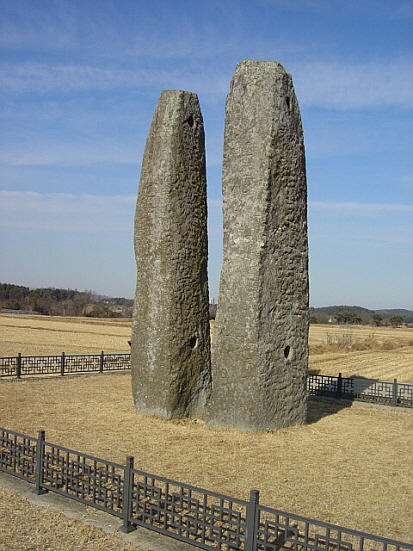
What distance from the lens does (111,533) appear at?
240 inches

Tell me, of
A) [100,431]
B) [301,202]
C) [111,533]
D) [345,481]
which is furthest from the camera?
[301,202]

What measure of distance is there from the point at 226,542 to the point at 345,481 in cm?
322

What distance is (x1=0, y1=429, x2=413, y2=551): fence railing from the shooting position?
5.34 meters

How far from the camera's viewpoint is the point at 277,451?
9.73 m

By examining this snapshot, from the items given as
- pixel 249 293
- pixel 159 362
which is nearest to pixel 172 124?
pixel 249 293

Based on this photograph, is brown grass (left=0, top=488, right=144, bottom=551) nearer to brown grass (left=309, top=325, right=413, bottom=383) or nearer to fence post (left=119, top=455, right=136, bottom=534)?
fence post (left=119, top=455, right=136, bottom=534)

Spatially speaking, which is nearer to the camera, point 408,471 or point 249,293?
point 408,471

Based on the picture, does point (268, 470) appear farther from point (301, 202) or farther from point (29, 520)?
point (301, 202)

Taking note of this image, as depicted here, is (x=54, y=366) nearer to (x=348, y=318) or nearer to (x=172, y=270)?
(x=172, y=270)

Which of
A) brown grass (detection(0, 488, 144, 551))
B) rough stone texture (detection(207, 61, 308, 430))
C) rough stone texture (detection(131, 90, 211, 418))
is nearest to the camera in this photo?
brown grass (detection(0, 488, 144, 551))

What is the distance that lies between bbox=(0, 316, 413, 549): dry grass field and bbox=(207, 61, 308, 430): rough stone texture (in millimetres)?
679

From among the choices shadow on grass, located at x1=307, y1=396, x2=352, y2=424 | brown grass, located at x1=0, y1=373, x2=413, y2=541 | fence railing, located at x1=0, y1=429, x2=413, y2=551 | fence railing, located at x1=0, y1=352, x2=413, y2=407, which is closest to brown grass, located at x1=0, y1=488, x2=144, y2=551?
fence railing, located at x1=0, y1=429, x2=413, y2=551

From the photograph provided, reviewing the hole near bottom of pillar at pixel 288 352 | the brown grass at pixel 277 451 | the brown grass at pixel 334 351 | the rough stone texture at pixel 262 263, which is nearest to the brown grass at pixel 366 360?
the brown grass at pixel 334 351

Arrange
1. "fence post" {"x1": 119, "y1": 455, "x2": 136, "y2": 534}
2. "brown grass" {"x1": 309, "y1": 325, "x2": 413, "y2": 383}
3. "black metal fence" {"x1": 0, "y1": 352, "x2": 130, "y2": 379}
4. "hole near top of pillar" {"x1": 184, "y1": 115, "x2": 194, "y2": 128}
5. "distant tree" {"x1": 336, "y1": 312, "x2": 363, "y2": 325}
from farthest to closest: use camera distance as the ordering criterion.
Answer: "distant tree" {"x1": 336, "y1": 312, "x2": 363, "y2": 325} → "brown grass" {"x1": 309, "y1": 325, "x2": 413, "y2": 383} → "black metal fence" {"x1": 0, "y1": 352, "x2": 130, "y2": 379} → "hole near top of pillar" {"x1": 184, "y1": 115, "x2": 194, "y2": 128} → "fence post" {"x1": 119, "y1": 455, "x2": 136, "y2": 534}
